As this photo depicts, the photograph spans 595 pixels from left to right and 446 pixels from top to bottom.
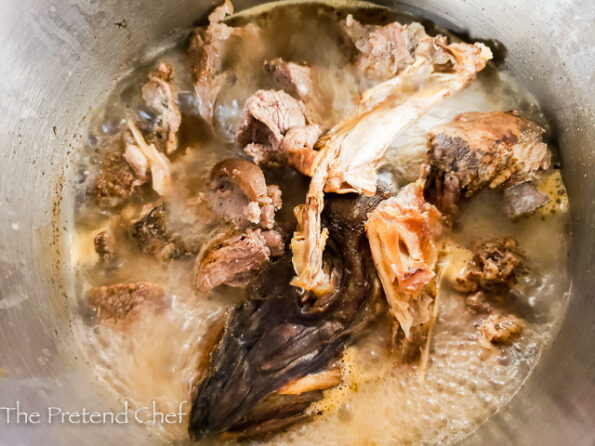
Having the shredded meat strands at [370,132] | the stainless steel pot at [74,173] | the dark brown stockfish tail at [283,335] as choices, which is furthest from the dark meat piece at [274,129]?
the stainless steel pot at [74,173]

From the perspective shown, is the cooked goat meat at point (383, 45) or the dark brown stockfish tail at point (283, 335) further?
the cooked goat meat at point (383, 45)

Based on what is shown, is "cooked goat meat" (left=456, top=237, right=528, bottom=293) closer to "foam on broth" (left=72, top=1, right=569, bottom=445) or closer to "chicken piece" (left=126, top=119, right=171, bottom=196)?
"foam on broth" (left=72, top=1, right=569, bottom=445)

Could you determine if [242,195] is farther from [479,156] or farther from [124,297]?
[479,156]

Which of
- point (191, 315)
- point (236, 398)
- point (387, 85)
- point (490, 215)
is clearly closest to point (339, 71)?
point (387, 85)

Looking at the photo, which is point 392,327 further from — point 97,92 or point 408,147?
point 97,92

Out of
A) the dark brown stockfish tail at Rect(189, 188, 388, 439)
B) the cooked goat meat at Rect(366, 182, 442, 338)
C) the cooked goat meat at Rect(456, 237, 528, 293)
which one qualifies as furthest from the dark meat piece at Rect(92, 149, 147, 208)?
the cooked goat meat at Rect(456, 237, 528, 293)

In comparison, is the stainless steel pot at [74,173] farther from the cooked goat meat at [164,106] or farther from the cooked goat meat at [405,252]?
the cooked goat meat at [405,252]
